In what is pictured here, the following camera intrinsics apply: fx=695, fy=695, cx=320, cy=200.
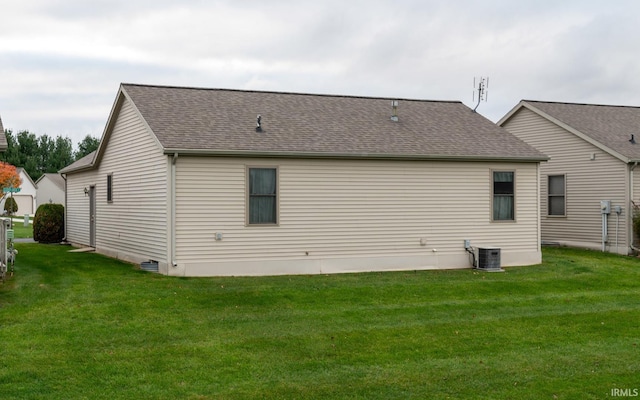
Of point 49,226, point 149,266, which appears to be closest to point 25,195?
point 49,226

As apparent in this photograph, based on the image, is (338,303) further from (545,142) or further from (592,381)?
(545,142)

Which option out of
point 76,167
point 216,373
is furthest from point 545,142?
point 216,373

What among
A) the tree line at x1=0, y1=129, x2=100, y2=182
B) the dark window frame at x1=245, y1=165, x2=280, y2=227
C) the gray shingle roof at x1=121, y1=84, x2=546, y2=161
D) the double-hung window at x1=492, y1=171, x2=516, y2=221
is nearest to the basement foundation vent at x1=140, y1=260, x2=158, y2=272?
the dark window frame at x1=245, y1=165, x2=280, y2=227

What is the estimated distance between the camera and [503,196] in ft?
62.4

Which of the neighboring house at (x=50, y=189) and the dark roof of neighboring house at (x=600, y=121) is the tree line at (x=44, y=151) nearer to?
the neighboring house at (x=50, y=189)

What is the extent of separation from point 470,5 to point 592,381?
1277 centimetres

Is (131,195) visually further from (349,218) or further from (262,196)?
(349,218)

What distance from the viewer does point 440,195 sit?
18266mm

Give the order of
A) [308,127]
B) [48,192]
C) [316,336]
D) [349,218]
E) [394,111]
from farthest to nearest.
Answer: [48,192] < [394,111] < [308,127] < [349,218] < [316,336]

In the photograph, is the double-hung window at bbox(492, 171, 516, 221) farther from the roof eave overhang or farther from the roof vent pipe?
the roof vent pipe

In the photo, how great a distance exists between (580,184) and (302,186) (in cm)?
1126

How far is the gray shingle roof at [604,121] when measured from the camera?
2266 cm

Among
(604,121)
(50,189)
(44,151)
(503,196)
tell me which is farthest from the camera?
(44,151)

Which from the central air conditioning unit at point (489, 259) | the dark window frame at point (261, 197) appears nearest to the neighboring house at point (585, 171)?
the central air conditioning unit at point (489, 259)
